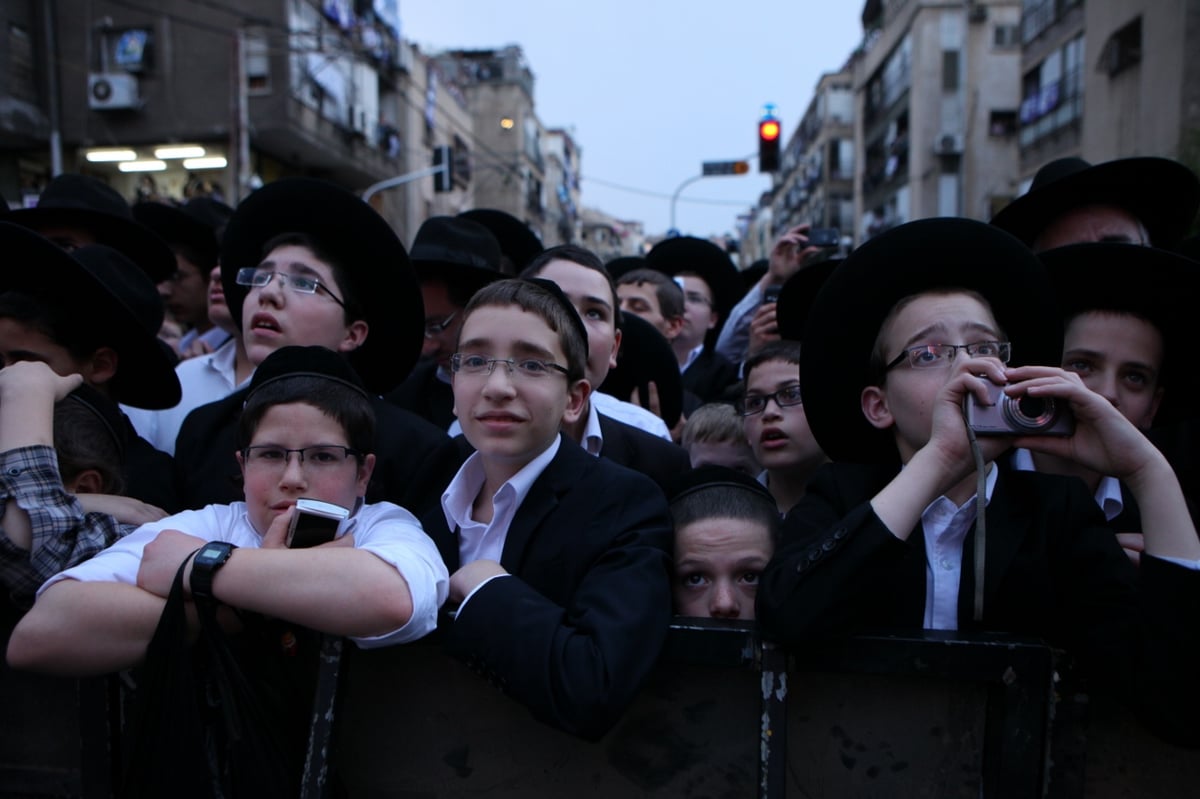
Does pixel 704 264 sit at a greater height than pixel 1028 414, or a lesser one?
greater

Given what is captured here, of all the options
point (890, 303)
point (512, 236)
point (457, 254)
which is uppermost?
point (512, 236)

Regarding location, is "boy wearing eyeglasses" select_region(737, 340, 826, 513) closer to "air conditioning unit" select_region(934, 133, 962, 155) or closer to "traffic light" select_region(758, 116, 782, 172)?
"traffic light" select_region(758, 116, 782, 172)

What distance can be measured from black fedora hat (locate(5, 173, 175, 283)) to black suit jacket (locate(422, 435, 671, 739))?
281cm

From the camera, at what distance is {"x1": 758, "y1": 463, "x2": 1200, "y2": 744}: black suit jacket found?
1492mm

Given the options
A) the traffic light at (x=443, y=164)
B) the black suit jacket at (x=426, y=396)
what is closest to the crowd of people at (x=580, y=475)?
the black suit jacket at (x=426, y=396)

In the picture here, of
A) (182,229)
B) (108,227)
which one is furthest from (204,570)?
(182,229)

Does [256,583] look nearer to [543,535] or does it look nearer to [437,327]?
[543,535]

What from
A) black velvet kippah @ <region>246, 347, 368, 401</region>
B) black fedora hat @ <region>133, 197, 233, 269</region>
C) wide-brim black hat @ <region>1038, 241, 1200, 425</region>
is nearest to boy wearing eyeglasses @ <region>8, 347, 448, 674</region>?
black velvet kippah @ <region>246, 347, 368, 401</region>

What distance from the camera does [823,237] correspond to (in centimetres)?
444

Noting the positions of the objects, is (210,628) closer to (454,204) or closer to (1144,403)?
(1144,403)

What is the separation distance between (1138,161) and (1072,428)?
6.01 feet

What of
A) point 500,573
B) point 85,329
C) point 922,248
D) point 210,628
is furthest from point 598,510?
point 85,329

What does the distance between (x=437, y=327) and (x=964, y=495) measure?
2529 millimetres

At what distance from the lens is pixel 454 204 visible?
47406 millimetres
